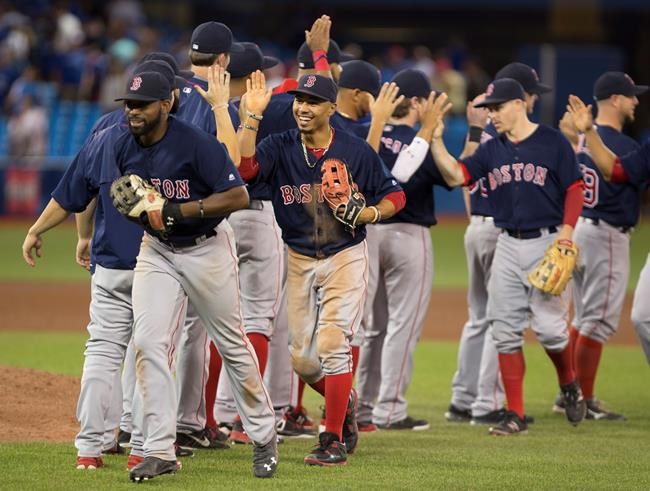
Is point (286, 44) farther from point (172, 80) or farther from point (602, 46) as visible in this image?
point (172, 80)

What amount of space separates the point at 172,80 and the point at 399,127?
2.27 meters

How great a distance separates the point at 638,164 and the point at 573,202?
71 cm

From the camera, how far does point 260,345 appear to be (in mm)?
7371

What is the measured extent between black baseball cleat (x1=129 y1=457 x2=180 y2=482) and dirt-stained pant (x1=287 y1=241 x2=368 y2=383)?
42.6 inches

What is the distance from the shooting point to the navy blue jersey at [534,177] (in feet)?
25.6

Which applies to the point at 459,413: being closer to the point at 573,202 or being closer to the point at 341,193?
the point at 573,202

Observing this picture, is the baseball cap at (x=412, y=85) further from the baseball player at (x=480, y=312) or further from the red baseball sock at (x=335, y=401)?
the red baseball sock at (x=335, y=401)

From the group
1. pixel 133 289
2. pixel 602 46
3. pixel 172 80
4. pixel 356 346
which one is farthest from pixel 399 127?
pixel 602 46

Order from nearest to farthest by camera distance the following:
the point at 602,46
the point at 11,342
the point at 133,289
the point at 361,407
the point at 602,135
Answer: the point at 133,289 → the point at 361,407 → the point at 602,135 → the point at 11,342 → the point at 602,46

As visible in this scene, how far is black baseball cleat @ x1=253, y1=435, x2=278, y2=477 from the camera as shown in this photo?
6.17m

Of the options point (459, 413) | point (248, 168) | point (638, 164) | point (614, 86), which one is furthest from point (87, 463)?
point (614, 86)

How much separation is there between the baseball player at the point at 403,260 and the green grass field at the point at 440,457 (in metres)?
0.32

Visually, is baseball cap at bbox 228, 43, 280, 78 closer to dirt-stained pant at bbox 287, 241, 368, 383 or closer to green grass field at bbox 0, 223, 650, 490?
dirt-stained pant at bbox 287, 241, 368, 383

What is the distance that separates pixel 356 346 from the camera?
7.54 metres
